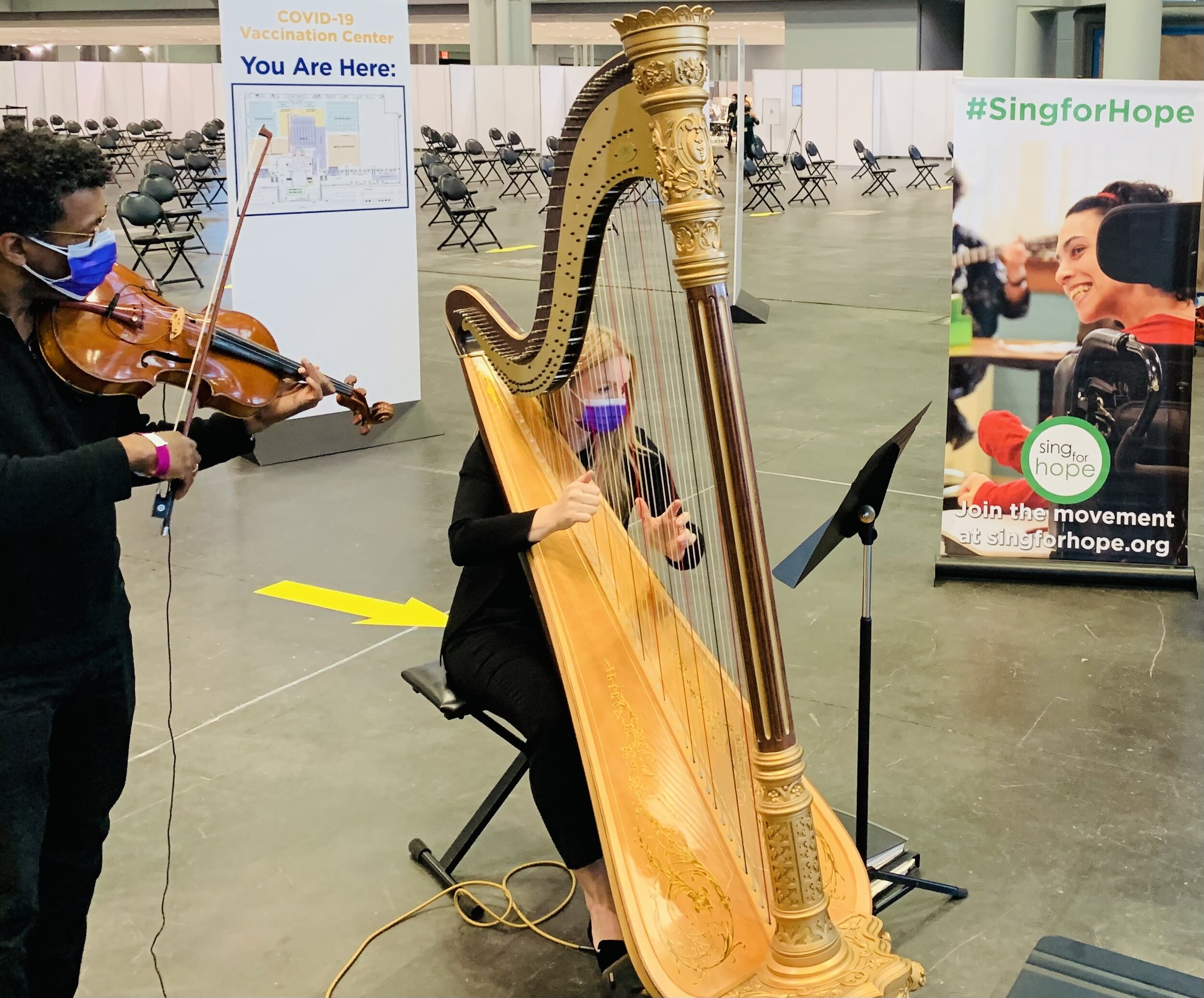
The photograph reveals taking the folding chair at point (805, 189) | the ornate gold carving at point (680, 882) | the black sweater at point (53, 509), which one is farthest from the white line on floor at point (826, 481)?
the folding chair at point (805, 189)

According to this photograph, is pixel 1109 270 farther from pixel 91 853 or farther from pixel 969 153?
pixel 91 853

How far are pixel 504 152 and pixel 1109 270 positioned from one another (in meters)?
14.6

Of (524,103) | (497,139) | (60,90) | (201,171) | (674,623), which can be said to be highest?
(60,90)

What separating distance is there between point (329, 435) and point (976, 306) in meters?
3.07

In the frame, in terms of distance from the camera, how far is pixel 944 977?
2.40 m

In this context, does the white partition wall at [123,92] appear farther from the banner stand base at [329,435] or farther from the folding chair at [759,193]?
the banner stand base at [329,435]

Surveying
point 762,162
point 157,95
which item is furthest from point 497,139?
point 157,95

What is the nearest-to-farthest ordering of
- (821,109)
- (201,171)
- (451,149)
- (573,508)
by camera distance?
1. (573,508)
2. (201,171)
3. (451,149)
4. (821,109)

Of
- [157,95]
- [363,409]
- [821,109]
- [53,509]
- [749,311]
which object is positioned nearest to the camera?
[53,509]

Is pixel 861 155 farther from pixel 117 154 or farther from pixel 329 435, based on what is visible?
pixel 329 435

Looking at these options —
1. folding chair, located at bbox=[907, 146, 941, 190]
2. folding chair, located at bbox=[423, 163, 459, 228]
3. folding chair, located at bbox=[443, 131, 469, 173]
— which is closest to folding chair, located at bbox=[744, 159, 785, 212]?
folding chair, located at bbox=[907, 146, 941, 190]

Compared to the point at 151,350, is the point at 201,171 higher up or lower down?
higher up

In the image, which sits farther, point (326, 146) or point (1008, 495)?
point (326, 146)

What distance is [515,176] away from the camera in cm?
1825
